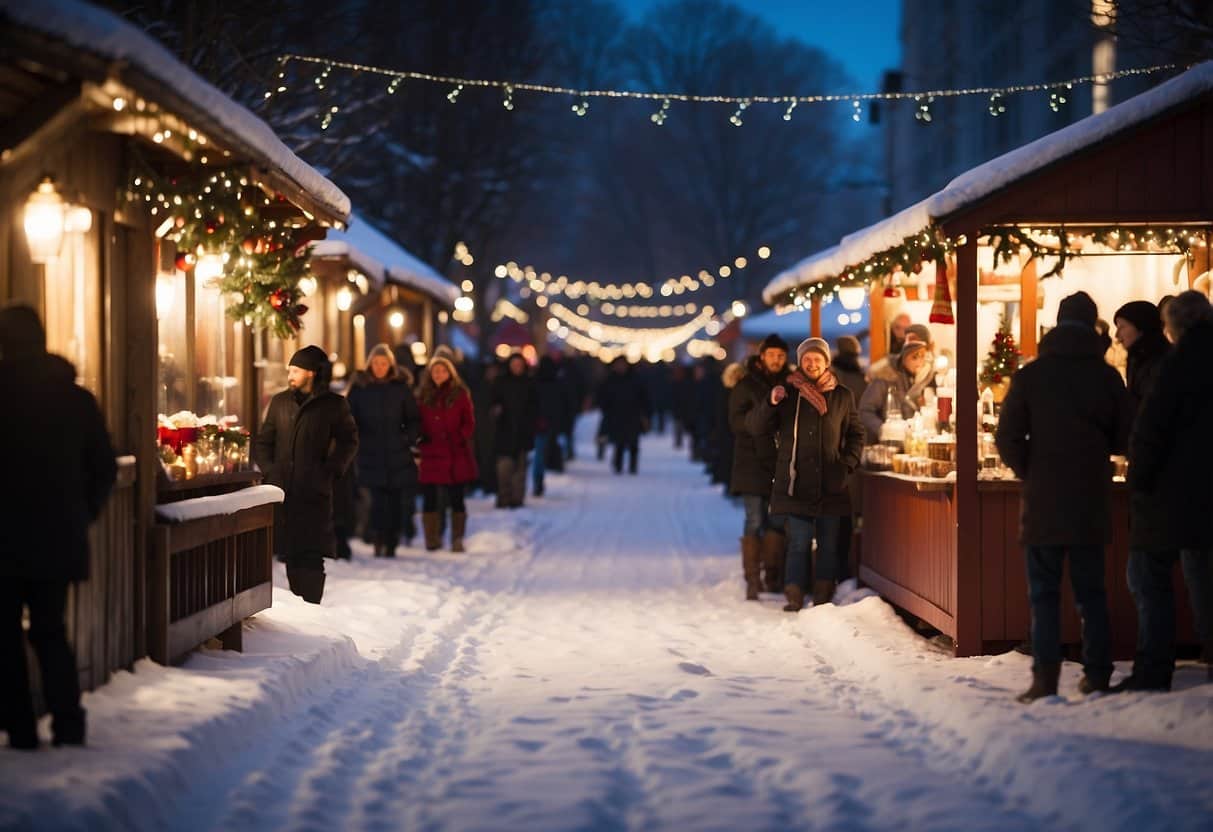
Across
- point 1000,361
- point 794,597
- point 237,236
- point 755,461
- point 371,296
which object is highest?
point 371,296

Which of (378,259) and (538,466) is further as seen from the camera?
(538,466)

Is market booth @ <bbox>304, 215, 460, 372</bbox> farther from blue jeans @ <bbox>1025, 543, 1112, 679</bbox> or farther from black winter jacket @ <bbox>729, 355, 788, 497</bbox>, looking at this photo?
blue jeans @ <bbox>1025, 543, 1112, 679</bbox>

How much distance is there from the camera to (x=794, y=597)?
13.5m

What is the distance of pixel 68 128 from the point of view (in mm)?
7680

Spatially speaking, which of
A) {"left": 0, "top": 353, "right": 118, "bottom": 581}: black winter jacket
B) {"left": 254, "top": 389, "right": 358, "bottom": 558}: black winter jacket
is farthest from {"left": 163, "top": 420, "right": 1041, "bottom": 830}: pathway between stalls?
{"left": 0, "top": 353, "right": 118, "bottom": 581}: black winter jacket

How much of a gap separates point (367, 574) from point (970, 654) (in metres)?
6.45

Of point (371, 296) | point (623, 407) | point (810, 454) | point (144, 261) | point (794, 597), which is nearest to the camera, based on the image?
point (144, 261)

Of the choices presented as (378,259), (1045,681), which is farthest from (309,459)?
(378,259)

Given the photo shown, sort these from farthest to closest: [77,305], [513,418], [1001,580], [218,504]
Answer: [513,418] < [1001,580] < [218,504] < [77,305]

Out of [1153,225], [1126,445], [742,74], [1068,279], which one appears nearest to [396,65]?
[1068,279]

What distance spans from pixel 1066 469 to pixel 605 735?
2698mm

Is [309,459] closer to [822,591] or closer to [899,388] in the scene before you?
[822,591]

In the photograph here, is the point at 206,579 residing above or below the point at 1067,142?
below

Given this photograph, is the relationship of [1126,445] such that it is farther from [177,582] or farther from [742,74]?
[742,74]
